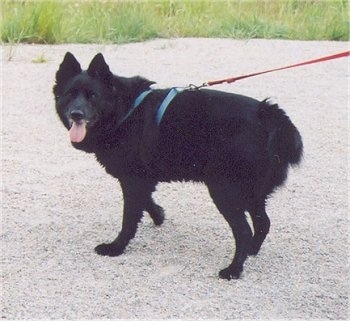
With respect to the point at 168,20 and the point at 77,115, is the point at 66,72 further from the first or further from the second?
the point at 168,20

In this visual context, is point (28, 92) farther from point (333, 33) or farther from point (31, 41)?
point (333, 33)

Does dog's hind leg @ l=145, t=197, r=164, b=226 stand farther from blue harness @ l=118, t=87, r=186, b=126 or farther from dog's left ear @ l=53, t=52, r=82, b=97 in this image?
dog's left ear @ l=53, t=52, r=82, b=97

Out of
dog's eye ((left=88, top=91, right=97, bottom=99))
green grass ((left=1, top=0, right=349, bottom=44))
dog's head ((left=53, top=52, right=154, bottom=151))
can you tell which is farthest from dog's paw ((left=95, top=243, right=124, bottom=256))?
green grass ((left=1, top=0, right=349, bottom=44))

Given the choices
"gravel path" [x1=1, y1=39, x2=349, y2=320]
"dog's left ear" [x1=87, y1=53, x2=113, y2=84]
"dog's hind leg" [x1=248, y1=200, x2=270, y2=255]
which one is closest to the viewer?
"gravel path" [x1=1, y1=39, x2=349, y2=320]

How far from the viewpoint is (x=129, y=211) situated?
4.26 meters

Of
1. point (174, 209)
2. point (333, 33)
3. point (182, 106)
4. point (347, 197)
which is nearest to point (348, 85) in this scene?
point (333, 33)

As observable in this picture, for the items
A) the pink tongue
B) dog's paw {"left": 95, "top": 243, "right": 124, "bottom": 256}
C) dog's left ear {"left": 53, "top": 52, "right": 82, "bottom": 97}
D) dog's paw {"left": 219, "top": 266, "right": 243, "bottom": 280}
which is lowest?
dog's paw {"left": 95, "top": 243, "right": 124, "bottom": 256}

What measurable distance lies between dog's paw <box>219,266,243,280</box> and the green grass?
606cm

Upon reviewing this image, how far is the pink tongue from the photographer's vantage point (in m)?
4.04

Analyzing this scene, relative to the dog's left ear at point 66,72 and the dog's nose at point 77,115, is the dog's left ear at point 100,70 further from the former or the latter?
the dog's nose at point 77,115

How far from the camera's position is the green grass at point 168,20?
9734mm

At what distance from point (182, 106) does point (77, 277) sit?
38.5 inches

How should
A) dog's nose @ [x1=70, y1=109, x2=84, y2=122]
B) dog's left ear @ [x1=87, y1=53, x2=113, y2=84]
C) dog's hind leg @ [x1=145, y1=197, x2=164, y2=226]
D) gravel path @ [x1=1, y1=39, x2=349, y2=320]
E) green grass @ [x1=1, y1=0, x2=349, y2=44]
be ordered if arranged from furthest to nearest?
green grass @ [x1=1, y1=0, x2=349, y2=44] → dog's hind leg @ [x1=145, y1=197, x2=164, y2=226] → dog's left ear @ [x1=87, y1=53, x2=113, y2=84] → dog's nose @ [x1=70, y1=109, x2=84, y2=122] → gravel path @ [x1=1, y1=39, x2=349, y2=320]

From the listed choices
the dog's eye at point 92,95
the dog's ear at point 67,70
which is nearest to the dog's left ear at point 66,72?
the dog's ear at point 67,70
